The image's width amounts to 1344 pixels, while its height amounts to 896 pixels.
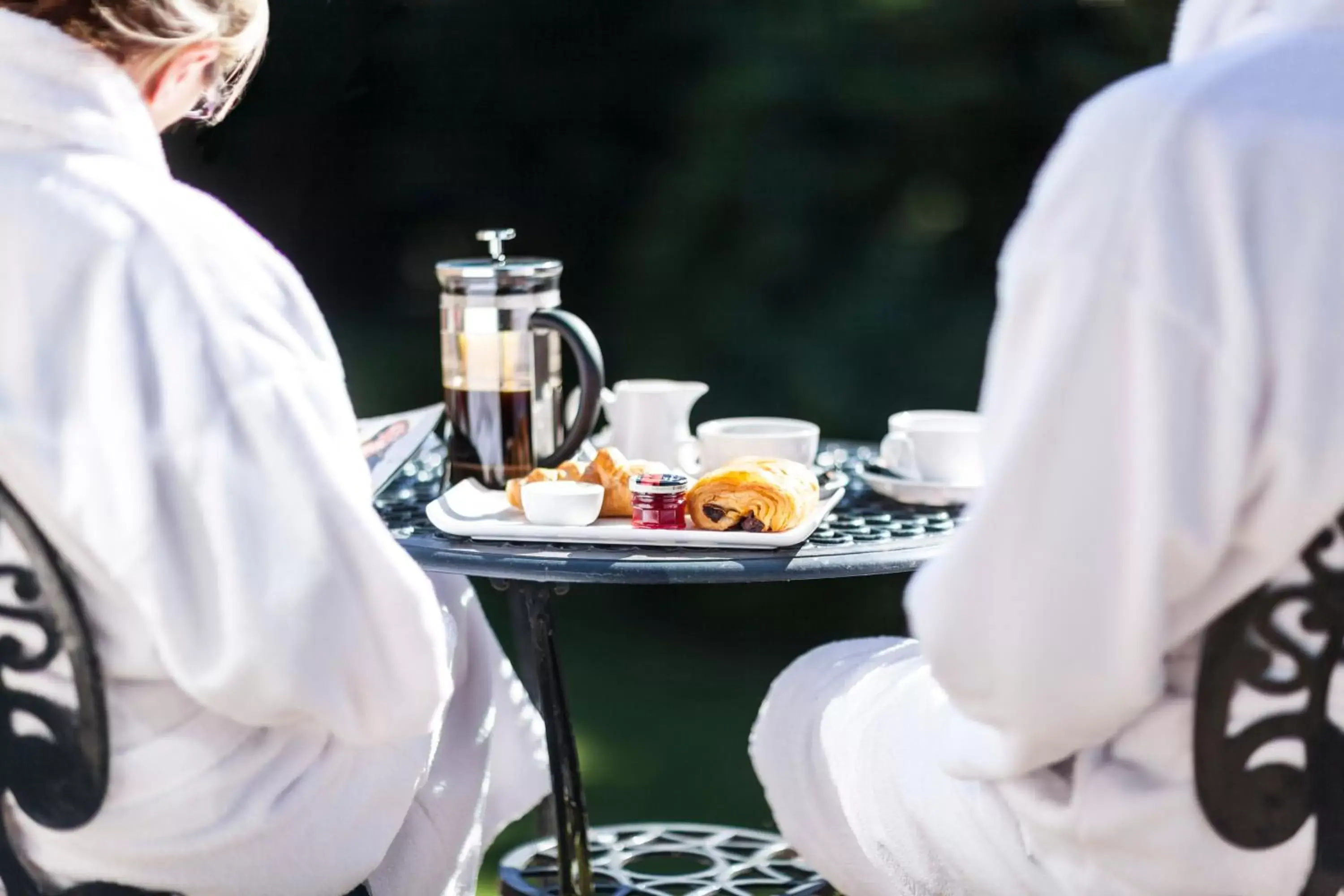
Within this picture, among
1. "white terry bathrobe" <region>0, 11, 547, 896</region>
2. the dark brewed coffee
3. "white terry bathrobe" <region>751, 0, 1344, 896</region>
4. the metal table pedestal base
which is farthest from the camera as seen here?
the dark brewed coffee

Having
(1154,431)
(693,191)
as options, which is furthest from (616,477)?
(693,191)

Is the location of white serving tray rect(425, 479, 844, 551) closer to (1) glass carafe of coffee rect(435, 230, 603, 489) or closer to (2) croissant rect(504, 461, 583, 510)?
(2) croissant rect(504, 461, 583, 510)

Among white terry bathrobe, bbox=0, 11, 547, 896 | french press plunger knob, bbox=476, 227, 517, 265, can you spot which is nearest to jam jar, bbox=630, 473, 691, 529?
white terry bathrobe, bbox=0, 11, 547, 896

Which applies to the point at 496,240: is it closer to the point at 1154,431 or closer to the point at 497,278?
the point at 497,278

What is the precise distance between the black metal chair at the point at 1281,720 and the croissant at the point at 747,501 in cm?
50

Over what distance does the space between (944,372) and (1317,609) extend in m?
2.59

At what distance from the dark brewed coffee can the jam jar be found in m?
0.30

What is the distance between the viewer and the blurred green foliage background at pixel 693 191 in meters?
3.65

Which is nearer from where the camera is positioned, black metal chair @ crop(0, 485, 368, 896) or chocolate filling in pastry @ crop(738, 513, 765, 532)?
black metal chair @ crop(0, 485, 368, 896)

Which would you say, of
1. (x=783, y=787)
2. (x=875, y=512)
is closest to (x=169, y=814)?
(x=783, y=787)

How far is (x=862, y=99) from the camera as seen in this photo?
3.67 m

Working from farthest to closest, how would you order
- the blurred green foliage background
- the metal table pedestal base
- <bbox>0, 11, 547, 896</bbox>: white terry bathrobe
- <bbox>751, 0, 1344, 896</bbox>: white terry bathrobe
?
the blurred green foliage background
the metal table pedestal base
<bbox>0, 11, 547, 896</bbox>: white terry bathrobe
<bbox>751, 0, 1344, 896</bbox>: white terry bathrobe

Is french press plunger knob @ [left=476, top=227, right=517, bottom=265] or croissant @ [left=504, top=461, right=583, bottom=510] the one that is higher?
french press plunger knob @ [left=476, top=227, right=517, bottom=265]

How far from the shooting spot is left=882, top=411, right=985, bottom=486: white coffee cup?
176 cm
